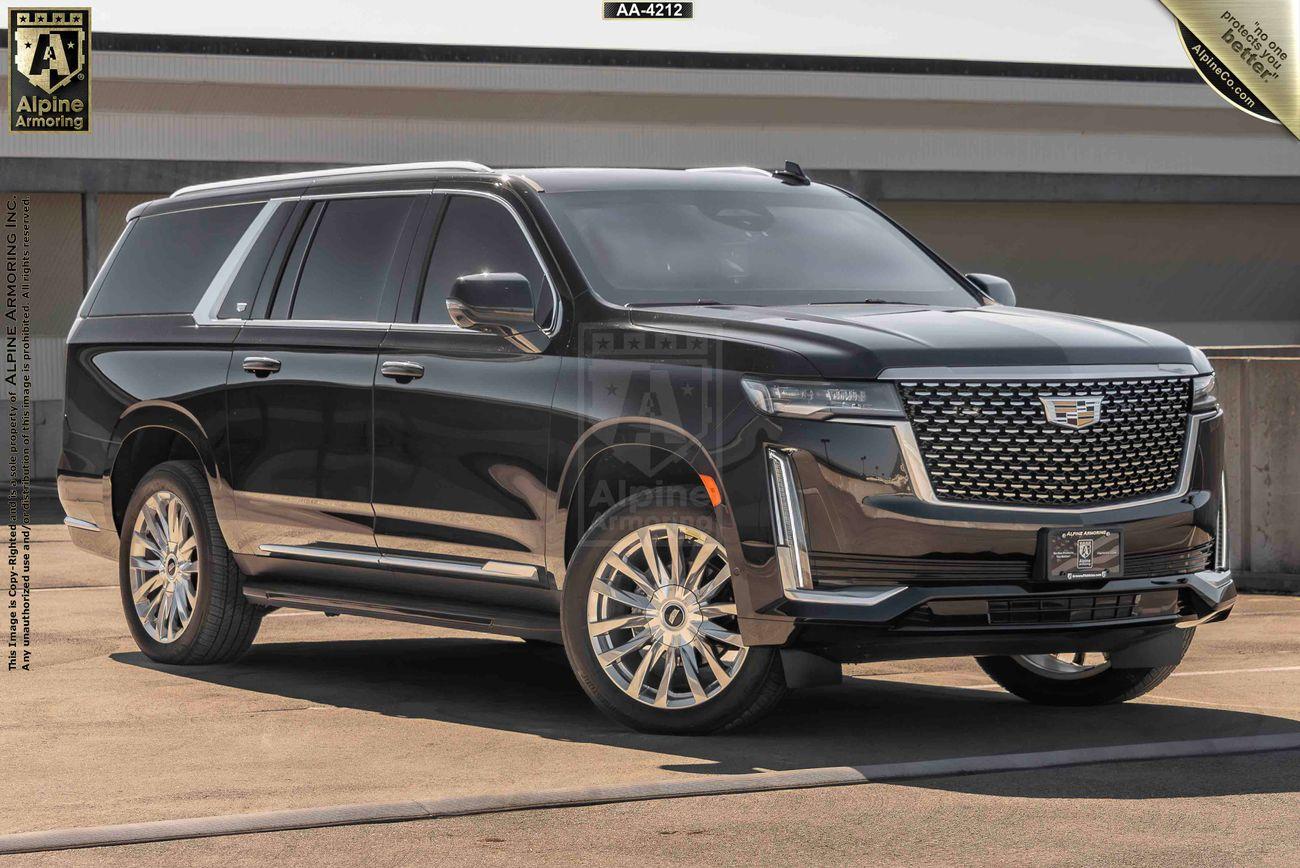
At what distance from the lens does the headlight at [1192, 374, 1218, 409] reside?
314 inches

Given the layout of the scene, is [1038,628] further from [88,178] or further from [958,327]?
[88,178]

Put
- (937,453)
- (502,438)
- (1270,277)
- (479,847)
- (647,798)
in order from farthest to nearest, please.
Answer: (1270,277) < (502,438) < (937,453) < (647,798) < (479,847)

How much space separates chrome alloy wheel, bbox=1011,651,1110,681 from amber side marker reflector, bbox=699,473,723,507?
193 cm

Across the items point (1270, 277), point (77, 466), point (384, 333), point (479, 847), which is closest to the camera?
point (479, 847)

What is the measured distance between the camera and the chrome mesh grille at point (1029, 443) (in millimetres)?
7320

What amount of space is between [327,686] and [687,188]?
2532mm

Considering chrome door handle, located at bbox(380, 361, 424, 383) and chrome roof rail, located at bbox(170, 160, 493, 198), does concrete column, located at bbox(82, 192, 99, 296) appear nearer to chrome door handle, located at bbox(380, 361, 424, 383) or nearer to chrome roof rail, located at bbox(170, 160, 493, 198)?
chrome roof rail, located at bbox(170, 160, 493, 198)

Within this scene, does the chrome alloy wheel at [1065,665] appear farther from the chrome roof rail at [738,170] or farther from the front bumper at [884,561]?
the chrome roof rail at [738,170]

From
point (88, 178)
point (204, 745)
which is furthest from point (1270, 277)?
point (204, 745)

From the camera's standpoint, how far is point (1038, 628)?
7398 mm

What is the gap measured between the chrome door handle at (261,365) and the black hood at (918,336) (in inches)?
81.2

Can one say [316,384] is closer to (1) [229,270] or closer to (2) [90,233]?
(1) [229,270]

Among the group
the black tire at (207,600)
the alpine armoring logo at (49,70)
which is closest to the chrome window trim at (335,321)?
the black tire at (207,600)

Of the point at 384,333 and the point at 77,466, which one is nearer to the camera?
the point at 384,333
